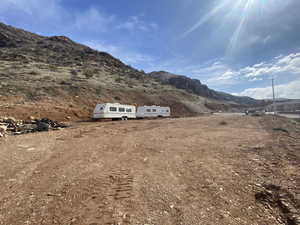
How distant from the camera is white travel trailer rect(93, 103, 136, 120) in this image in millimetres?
20031

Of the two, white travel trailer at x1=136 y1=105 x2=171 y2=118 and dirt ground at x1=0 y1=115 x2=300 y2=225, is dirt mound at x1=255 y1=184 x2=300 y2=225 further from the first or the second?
white travel trailer at x1=136 y1=105 x2=171 y2=118

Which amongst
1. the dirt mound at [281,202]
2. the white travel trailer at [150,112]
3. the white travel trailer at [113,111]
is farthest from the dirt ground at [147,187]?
the white travel trailer at [150,112]

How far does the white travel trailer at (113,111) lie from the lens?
20031 millimetres

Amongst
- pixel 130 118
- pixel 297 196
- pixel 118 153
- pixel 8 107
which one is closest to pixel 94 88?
pixel 130 118

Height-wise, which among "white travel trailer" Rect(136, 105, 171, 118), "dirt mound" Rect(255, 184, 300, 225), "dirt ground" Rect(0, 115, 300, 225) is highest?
"white travel trailer" Rect(136, 105, 171, 118)

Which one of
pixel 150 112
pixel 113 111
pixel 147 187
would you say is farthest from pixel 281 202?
pixel 150 112

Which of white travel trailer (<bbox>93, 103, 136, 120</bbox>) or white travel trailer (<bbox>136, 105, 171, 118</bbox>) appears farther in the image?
white travel trailer (<bbox>136, 105, 171, 118</bbox>)

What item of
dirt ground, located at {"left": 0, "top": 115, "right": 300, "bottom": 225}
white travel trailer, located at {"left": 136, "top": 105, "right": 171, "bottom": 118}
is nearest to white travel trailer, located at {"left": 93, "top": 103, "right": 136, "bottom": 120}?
white travel trailer, located at {"left": 136, "top": 105, "right": 171, "bottom": 118}

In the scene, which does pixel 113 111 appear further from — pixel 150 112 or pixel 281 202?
pixel 281 202

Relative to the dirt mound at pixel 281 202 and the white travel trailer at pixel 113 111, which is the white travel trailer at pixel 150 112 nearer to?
the white travel trailer at pixel 113 111

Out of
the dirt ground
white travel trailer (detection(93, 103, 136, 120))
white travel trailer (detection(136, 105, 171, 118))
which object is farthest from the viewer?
white travel trailer (detection(136, 105, 171, 118))

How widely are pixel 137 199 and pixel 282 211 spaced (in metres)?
3.05

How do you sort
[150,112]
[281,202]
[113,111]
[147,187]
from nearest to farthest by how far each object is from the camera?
[281,202] < [147,187] < [113,111] < [150,112]

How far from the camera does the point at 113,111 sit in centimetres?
2153
